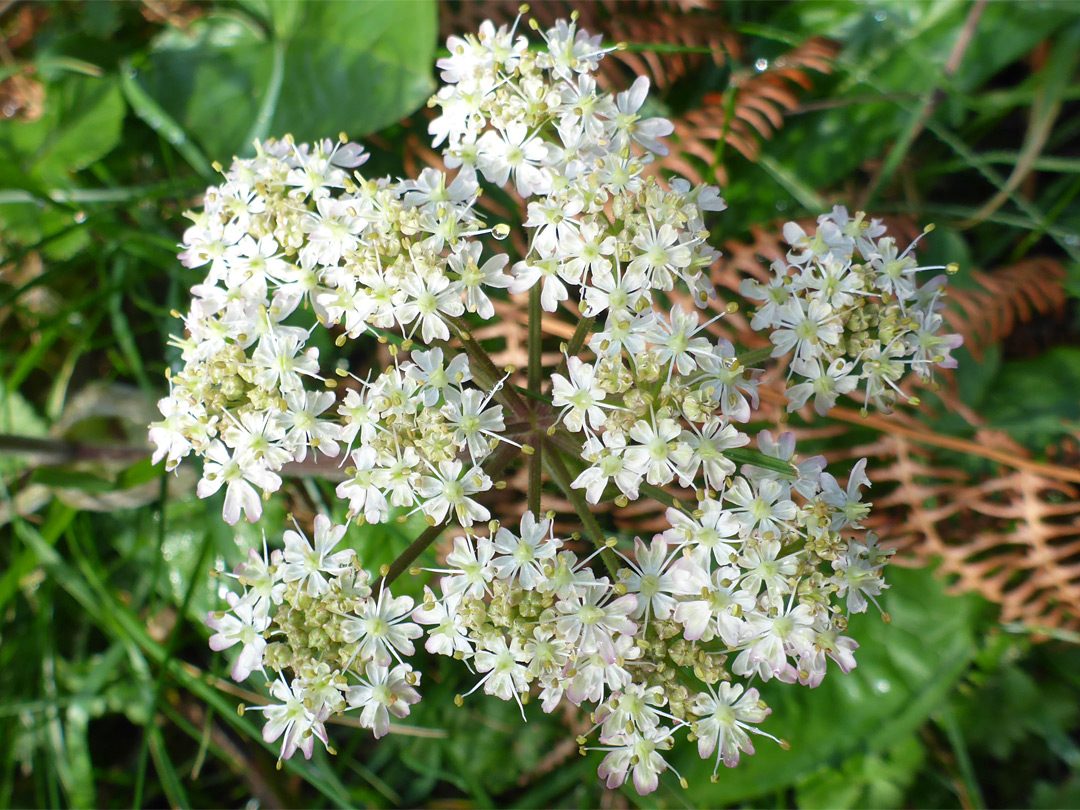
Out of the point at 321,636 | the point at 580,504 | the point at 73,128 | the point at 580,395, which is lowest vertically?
the point at 321,636

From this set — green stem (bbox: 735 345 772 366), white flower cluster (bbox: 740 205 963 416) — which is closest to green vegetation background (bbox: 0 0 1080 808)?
white flower cluster (bbox: 740 205 963 416)

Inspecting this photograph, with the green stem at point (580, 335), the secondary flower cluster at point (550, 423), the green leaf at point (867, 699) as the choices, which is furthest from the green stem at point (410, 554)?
the green leaf at point (867, 699)

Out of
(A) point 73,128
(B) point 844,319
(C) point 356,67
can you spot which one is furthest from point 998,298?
(A) point 73,128

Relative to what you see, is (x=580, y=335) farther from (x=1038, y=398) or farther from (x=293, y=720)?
(x=1038, y=398)

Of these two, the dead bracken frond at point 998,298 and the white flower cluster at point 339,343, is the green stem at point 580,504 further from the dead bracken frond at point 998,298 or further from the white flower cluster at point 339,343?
the dead bracken frond at point 998,298

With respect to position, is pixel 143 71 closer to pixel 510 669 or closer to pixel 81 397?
pixel 81 397

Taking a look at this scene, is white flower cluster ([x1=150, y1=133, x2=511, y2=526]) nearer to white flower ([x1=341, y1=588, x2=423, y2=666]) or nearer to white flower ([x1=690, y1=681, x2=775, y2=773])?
white flower ([x1=341, y1=588, x2=423, y2=666])
